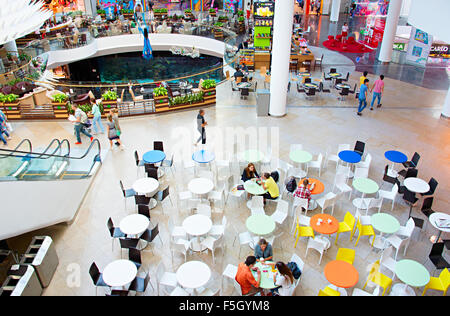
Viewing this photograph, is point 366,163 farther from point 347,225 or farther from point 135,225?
point 135,225

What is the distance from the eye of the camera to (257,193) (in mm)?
7648

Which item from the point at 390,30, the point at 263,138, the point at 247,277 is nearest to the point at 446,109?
the point at 263,138

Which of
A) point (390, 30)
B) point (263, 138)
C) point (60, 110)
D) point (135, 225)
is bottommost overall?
point (135, 225)

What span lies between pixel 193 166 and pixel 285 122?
458cm

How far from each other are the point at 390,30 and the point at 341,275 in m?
16.5

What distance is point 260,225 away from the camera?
6.75 meters

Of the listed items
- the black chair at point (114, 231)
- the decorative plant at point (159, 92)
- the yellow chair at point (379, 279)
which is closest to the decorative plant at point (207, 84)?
the decorative plant at point (159, 92)

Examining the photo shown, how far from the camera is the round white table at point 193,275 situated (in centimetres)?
557

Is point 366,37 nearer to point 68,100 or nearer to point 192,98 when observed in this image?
point 192,98

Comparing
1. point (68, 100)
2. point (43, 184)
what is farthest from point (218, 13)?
point (43, 184)

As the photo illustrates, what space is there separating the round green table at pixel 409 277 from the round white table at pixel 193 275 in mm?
3174

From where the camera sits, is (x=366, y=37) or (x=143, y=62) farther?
(x=143, y=62)

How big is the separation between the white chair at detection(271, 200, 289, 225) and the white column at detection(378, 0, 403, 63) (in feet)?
48.4
